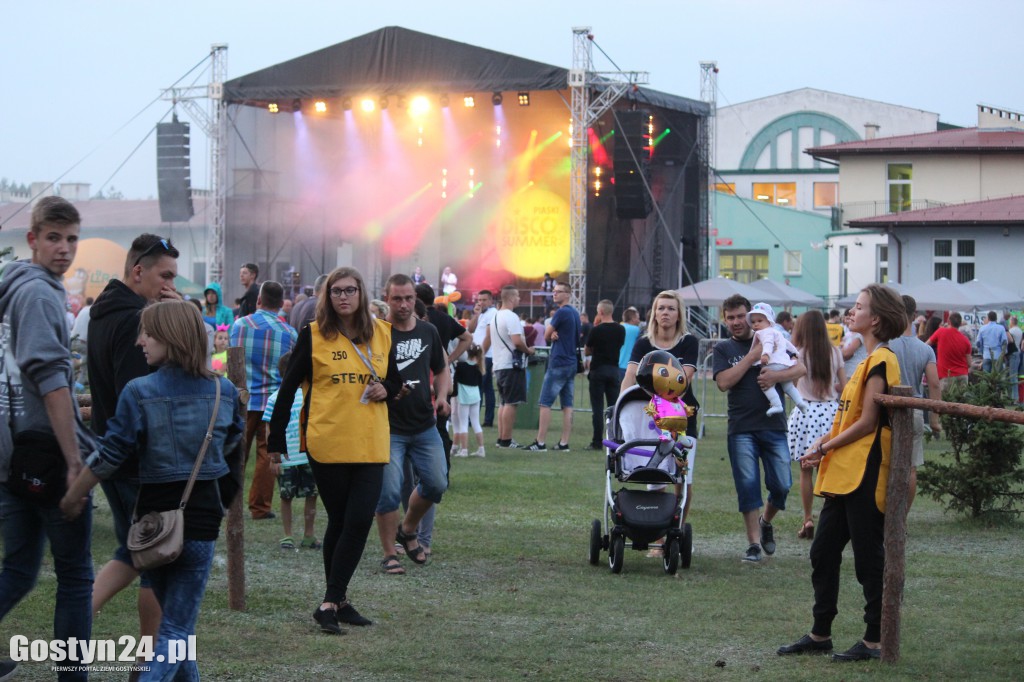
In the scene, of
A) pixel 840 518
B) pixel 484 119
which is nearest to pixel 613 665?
pixel 840 518

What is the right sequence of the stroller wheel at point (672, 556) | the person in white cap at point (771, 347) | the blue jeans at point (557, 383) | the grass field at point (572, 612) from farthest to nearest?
the blue jeans at point (557, 383)
the person in white cap at point (771, 347)
the stroller wheel at point (672, 556)
the grass field at point (572, 612)

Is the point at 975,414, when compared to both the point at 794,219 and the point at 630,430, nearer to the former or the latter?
the point at 630,430

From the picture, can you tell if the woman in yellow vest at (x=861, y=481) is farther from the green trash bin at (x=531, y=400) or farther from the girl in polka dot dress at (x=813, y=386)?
the green trash bin at (x=531, y=400)

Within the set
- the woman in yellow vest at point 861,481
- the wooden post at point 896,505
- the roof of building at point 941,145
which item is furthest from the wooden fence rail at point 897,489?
the roof of building at point 941,145

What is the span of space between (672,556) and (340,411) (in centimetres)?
269

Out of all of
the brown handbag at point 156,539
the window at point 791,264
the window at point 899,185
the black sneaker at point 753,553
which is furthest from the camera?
the window at point 791,264

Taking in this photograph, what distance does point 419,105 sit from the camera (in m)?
32.3

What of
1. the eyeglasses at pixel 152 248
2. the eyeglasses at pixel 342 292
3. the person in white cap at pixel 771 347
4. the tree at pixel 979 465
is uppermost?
the eyeglasses at pixel 152 248

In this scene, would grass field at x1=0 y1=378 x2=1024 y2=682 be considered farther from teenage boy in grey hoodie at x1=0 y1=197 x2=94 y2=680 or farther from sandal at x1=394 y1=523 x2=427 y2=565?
teenage boy in grey hoodie at x1=0 y1=197 x2=94 y2=680

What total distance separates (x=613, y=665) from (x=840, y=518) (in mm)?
1242

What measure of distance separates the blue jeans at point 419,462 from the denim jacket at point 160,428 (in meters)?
3.02

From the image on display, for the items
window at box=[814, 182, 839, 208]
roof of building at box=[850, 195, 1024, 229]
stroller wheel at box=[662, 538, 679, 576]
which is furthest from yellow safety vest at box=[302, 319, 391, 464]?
window at box=[814, 182, 839, 208]

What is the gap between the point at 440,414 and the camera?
27.0 ft

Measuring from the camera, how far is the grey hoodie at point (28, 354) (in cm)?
434
